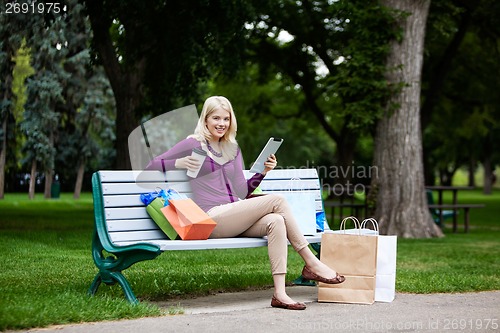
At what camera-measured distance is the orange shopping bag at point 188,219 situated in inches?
257

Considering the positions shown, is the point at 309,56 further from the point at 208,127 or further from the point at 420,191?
the point at 208,127

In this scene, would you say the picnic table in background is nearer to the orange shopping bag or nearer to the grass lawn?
the grass lawn

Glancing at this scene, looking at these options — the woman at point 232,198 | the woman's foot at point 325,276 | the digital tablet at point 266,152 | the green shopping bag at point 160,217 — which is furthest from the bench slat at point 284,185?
the green shopping bag at point 160,217

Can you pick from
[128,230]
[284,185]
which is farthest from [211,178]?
[284,185]

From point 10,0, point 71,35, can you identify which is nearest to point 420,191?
point 10,0

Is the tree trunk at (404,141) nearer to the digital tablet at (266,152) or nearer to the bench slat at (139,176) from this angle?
the digital tablet at (266,152)

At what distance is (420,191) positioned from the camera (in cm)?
1480

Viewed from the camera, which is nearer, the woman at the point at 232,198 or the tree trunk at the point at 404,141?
the woman at the point at 232,198

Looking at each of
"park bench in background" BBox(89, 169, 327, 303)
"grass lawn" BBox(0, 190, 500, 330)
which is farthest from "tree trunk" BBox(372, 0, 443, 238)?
"park bench in background" BBox(89, 169, 327, 303)

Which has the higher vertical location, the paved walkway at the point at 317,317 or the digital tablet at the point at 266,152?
the digital tablet at the point at 266,152

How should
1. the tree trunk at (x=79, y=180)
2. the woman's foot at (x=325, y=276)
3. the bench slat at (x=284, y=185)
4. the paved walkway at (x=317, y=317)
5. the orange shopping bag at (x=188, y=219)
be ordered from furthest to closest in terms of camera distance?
1. the tree trunk at (x=79, y=180)
2. the bench slat at (x=284, y=185)
3. the woman's foot at (x=325, y=276)
4. the orange shopping bag at (x=188, y=219)
5. the paved walkway at (x=317, y=317)

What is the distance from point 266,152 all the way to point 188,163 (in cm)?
68

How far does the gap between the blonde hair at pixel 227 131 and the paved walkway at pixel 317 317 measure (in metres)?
1.31

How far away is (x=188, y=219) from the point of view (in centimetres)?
648
